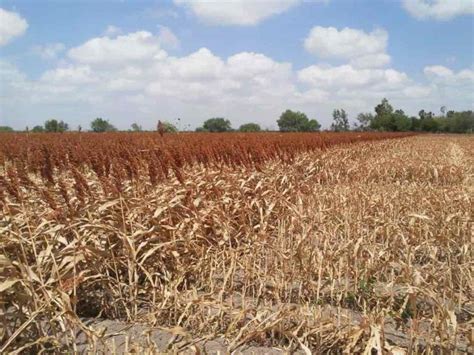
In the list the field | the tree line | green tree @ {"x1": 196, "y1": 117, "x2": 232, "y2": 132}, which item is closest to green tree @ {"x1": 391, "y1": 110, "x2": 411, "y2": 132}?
the tree line

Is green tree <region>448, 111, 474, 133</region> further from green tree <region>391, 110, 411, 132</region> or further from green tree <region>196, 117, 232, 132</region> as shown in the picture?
green tree <region>196, 117, 232, 132</region>

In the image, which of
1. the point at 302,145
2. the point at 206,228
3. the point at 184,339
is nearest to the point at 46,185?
the point at 206,228

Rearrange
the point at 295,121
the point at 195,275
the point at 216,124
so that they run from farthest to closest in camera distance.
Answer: the point at 295,121, the point at 216,124, the point at 195,275

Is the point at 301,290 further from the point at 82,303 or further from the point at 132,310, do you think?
the point at 82,303

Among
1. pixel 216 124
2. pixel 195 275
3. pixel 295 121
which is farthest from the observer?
pixel 295 121

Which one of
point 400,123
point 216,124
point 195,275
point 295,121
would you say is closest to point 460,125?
point 400,123

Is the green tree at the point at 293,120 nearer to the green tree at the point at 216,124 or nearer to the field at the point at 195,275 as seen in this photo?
the green tree at the point at 216,124

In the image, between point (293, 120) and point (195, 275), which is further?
point (293, 120)

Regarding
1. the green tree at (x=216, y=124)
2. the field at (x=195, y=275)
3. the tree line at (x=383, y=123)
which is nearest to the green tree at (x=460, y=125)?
the tree line at (x=383, y=123)

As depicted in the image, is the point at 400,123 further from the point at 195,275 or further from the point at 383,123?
the point at 195,275

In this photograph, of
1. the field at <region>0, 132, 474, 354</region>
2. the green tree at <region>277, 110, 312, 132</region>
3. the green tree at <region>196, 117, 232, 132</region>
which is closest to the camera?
the field at <region>0, 132, 474, 354</region>

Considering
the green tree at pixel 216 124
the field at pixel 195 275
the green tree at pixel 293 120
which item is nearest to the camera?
the field at pixel 195 275

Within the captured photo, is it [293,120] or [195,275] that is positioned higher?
[293,120]

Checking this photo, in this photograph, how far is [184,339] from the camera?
2.25 m
